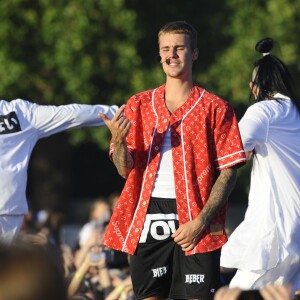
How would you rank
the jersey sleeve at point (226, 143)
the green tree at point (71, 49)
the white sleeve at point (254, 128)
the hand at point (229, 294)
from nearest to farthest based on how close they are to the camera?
1. the hand at point (229, 294)
2. the jersey sleeve at point (226, 143)
3. the white sleeve at point (254, 128)
4. the green tree at point (71, 49)

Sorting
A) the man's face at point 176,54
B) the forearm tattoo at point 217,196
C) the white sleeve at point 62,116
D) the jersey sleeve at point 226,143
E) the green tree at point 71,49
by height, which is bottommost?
the forearm tattoo at point 217,196

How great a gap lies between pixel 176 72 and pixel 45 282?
3822mm

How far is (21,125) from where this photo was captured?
24.7ft

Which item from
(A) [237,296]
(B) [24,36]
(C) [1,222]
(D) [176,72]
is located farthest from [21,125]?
(B) [24,36]

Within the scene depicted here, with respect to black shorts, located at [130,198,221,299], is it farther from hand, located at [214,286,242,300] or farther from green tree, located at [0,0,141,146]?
green tree, located at [0,0,141,146]

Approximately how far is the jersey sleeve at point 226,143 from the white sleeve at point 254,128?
19.9 inches

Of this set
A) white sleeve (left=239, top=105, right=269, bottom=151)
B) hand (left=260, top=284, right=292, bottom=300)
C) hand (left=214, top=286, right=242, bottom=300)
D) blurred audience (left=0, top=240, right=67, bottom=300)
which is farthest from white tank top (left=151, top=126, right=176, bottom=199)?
blurred audience (left=0, top=240, right=67, bottom=300)

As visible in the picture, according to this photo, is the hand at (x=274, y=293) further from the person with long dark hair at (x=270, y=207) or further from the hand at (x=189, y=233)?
the person with long dark hair at (x=270, y=207)

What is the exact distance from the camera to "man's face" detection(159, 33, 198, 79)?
20.2 feet

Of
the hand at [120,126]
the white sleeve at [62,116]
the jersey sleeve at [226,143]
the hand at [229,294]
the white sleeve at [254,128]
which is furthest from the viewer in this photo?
the white sleeve at [62,116]

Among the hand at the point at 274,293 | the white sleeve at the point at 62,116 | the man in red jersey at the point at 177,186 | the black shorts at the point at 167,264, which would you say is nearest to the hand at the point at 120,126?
the man in red jersey at the point at 177,186

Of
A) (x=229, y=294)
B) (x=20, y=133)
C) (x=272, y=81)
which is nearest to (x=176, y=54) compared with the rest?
(x=272, y=81)

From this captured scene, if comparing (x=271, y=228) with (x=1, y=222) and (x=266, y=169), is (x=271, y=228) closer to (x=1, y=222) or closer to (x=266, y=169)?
(x=266, y=169)

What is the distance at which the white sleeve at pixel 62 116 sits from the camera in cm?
764
